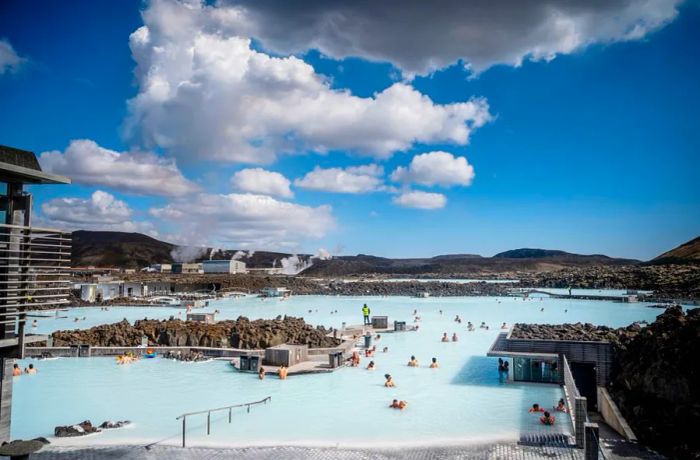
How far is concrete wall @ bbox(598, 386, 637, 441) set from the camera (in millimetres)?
9914

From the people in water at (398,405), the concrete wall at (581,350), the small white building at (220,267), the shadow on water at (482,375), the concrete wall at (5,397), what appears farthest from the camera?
the small white building at (220,267)

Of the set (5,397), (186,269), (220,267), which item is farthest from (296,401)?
(186,269)

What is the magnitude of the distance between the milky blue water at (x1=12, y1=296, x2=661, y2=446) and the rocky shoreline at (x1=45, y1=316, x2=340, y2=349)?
1.63 metres

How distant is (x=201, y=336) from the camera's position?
2106 cm

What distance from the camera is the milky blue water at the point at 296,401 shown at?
10906mm

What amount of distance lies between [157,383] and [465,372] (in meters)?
9.63

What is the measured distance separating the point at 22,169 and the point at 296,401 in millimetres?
8813

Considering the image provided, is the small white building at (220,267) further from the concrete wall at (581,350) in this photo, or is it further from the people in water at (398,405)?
the concrete wall at (581,350)

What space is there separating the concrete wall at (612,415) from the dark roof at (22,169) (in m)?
10.6

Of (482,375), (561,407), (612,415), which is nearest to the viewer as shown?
(612,415)

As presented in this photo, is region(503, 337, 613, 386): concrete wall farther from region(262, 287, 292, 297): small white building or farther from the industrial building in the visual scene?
the industrial building

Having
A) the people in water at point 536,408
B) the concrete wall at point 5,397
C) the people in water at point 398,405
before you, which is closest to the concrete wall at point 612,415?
the people in water at point 536,408

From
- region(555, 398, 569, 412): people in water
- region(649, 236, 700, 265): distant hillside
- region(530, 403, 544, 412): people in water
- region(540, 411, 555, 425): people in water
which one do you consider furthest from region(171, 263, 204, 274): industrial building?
region(540, 411, 555, 425): people in water

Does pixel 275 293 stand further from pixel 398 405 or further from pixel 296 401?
pixel 398 405
